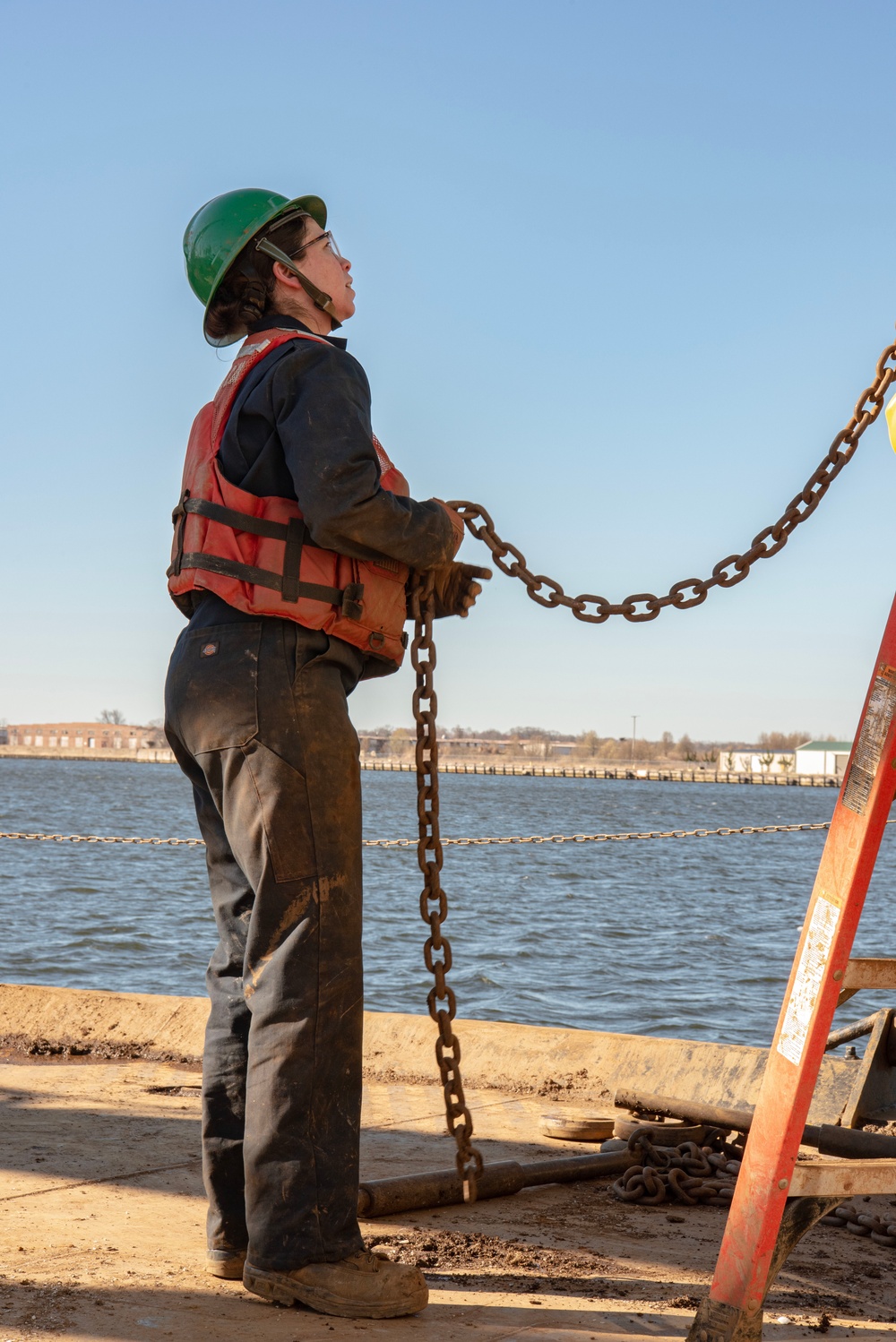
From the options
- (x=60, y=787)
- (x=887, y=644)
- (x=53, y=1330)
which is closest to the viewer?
(x=53, y=1330)

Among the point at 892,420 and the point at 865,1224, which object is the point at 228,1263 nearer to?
the point at 865,1224

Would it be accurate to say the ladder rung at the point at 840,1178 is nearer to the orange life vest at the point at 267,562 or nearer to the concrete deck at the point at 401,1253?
the concrete deck at the point at 401,1253

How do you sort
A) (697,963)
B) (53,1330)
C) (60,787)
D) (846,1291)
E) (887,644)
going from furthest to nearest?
(60,787)
(697,963)
(846,1291)
(887,644)
(53,1330)

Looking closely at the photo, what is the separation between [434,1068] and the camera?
5820 millimetres

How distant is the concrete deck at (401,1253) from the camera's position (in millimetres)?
2646

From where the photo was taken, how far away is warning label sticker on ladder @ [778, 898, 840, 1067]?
2561mm

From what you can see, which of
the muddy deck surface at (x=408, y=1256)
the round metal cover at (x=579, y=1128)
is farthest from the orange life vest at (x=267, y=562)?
the round metal cover at (x=579, y=1128)

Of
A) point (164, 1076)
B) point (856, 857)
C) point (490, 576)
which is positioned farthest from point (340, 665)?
point (164, 1076)

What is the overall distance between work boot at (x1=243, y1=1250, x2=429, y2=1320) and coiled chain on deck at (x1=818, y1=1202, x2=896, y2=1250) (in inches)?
57.9

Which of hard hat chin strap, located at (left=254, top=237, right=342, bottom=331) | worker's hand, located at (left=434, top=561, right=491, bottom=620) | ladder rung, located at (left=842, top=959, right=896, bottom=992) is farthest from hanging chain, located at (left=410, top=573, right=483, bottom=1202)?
ladder rung, located at (left=842, top=959, right=896, bottom=992)

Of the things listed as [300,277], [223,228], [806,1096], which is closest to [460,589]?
[300,277]

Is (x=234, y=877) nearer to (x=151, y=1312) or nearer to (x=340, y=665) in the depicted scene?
(x=340, y=665)

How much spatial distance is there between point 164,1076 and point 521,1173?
7.44 feet

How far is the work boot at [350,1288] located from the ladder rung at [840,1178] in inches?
33.5
